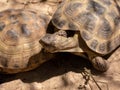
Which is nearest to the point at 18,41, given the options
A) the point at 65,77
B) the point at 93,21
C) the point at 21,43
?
the point at 21,43

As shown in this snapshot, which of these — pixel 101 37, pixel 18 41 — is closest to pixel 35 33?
pixel 18 41

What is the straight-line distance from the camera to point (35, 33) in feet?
17.7

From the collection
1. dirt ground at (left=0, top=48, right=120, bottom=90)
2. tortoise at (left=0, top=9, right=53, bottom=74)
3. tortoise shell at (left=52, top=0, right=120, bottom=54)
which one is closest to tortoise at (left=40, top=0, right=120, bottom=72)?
tortoise shell at (left=52, top=0, right=120, bottom=54)

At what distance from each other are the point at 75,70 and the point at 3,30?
4.17ft

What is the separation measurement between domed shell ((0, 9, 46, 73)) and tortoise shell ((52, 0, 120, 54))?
36 centimetres

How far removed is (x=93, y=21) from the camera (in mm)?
5320

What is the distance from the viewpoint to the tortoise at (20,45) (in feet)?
17.3

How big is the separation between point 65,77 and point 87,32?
0.76m

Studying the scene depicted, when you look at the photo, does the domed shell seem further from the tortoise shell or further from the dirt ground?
the tortoise shell

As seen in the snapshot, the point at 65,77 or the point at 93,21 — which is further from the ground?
the point at 93,21

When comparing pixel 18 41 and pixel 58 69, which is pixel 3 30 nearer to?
pixel 18 41

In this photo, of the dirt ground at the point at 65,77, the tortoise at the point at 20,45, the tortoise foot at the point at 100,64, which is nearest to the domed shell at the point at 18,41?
the tortoise at the point at 20,45

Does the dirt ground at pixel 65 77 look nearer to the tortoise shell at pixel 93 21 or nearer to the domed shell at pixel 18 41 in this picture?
the domed shell at pixel 18 41

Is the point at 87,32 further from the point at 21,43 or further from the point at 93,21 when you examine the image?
the point at 21,43
